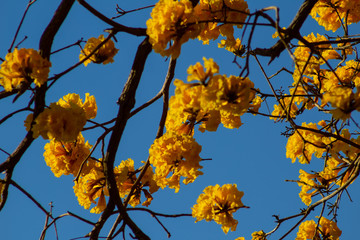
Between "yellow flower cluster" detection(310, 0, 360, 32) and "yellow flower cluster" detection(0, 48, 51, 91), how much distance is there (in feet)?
8.35

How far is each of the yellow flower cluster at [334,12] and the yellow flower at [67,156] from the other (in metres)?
2.34

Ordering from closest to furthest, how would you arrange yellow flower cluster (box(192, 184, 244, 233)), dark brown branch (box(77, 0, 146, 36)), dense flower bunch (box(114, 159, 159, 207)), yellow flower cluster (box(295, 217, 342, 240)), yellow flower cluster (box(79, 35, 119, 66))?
1. dark brown branch (box(77, 0, 146, 36))
2. yellow flower cluster (box(79, 35, 119, 66))
3. yellow flower cluster (box(192, 184, 244, 233))
4. dense flower bunch (box(114, 159, 159, 207))
5. yellow flower cluster (box(295, 217, 342, 240))

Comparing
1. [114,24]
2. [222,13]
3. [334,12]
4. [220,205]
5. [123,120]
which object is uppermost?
[334,12]

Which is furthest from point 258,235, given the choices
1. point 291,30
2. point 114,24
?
point 114,24

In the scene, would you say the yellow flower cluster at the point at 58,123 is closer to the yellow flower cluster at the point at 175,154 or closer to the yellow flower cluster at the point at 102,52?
the yellow flower cluster at the point at 102,52

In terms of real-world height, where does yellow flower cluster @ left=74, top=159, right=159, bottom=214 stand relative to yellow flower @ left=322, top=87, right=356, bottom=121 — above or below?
above

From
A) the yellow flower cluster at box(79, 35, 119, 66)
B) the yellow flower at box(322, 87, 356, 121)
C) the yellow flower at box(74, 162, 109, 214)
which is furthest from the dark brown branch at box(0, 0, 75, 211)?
the yellow flower at box(322, 87, 356, 121)

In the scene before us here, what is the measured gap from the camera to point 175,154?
289 centimetres

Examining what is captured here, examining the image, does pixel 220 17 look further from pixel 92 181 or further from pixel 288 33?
pixel 92 181

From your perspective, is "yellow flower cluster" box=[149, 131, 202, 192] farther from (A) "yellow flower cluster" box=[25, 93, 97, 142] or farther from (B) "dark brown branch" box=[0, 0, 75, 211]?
(B) "dark brown branch" box=[0, 0, 75, 211]

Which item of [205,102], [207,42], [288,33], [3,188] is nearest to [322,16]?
[207,42]

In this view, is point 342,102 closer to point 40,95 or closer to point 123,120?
point 123,120

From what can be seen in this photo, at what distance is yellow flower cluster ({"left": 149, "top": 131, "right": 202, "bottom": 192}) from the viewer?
2860 millimetres

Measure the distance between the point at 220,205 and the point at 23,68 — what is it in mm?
1563
